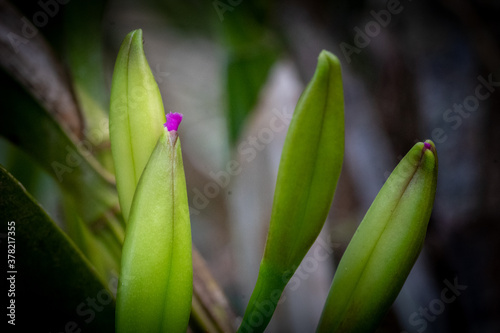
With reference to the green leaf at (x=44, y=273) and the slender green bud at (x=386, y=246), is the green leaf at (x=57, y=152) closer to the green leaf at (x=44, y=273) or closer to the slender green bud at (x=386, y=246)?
the green leaf at (x=44, y=273)

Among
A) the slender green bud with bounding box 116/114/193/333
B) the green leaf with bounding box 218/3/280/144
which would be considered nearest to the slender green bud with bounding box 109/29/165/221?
the slender green bud with bounding box 116/114/193/333

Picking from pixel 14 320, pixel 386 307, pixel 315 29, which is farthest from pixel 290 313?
pixel 315 29

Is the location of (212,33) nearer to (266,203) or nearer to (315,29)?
(315,29)

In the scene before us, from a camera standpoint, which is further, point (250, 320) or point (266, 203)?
point (266, 203)

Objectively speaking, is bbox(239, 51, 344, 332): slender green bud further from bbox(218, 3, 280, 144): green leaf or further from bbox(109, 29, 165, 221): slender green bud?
bbox(218, 3, 280, 144): green leaf

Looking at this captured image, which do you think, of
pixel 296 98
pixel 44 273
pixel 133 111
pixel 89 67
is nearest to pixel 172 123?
pixel 133 111
